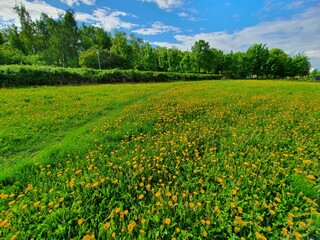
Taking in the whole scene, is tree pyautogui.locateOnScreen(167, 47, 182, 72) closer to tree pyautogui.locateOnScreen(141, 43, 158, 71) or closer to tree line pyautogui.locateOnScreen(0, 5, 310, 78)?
tree line pyautogui.locateOnScreen(0, 5, 310, 78)

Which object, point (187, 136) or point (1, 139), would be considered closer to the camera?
point (187, 136)

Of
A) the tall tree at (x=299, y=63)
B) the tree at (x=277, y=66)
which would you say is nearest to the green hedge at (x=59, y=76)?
the tree at (x=277, y=66)

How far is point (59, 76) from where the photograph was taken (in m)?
21.1

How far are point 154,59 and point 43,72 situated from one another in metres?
47.2

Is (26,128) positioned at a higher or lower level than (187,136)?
lower

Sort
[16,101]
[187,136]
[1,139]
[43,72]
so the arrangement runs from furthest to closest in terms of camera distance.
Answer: [43,72] → [16,101] → [1,139] → [187,136]

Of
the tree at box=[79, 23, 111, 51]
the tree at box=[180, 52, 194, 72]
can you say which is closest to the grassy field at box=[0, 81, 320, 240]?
the tree at box=[180, 52, 194, 72]

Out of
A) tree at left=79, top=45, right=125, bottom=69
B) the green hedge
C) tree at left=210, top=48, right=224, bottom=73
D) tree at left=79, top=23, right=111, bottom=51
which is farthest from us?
tree at left=79, top=23, right=111, bottom=51

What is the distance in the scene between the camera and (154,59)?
61656mm

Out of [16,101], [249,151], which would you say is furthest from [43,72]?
[249,151]

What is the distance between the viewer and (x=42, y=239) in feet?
6.97

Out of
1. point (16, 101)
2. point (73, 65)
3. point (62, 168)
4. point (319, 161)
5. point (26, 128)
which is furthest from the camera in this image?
point (73, 65)

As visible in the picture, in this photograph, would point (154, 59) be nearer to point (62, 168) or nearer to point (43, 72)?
point (43, 72)

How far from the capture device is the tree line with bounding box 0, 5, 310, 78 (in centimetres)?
4706
